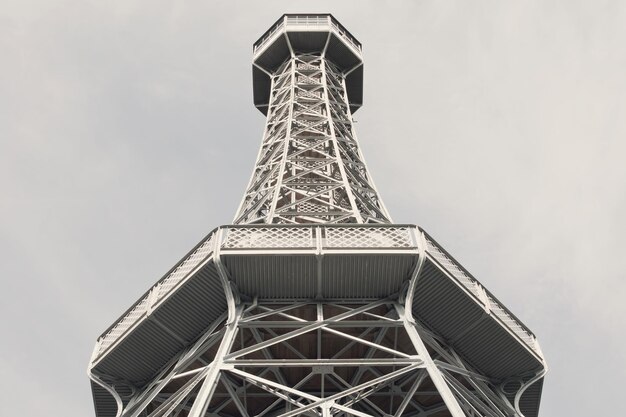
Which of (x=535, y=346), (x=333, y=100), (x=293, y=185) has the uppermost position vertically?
(x=333, y=100)

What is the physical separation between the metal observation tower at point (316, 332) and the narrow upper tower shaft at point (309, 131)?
5.81 m

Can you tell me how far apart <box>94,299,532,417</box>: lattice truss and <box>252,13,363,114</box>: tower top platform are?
94.9 feet

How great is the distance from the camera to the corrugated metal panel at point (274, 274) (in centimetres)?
2395

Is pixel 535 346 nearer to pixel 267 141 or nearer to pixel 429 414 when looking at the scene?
pixel 429 414

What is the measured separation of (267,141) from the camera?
42.8 meters

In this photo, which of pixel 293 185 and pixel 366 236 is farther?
pixel 293 185

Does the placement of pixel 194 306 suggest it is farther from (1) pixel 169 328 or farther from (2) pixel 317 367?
(2) pixel 317 367

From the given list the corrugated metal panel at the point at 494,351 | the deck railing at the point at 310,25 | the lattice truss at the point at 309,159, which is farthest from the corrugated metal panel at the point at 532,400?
the deck railing at the point at 310,25

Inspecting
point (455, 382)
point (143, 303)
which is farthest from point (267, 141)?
point (455, 382)

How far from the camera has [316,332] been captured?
2491cm

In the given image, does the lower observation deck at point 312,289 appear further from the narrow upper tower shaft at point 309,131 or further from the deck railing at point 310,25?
the deck railing at point 310,25

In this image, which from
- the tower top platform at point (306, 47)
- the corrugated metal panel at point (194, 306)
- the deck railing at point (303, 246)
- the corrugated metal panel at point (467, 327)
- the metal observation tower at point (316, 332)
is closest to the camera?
the metal observation tower at point (316, 332)

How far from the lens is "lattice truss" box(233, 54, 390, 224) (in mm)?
33406

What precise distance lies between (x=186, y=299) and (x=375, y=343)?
5428 mm
